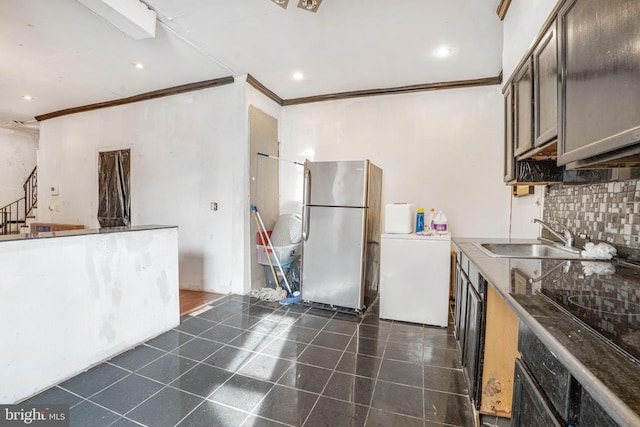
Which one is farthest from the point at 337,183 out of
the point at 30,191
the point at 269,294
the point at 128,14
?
the point at 30,191

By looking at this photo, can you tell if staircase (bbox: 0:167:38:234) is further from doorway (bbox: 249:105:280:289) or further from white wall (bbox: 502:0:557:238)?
white wall (bbox: 502:0:557:238)

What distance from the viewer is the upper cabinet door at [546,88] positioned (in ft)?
4.24

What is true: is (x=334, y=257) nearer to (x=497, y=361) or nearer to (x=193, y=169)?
(x=497, y=361)

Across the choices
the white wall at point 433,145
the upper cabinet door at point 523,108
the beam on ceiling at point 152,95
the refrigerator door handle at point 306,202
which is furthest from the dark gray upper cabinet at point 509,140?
the beam on ceiling at point 152,95

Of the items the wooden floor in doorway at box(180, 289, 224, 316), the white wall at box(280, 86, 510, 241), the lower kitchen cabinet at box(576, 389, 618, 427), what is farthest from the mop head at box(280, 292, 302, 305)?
the lower kitchen cabinet at box(576, 389, 618, 427)

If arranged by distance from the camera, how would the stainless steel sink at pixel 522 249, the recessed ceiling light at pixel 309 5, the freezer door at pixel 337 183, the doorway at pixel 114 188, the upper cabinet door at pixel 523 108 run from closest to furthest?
the upper cabinet door at pixel 523 108 < the stainless steel sink at pixel 522 249 < the recessed ceiling light at pixel 309 5 < the freezer door at pixel 337 183 < the doorway at pixel 114 188

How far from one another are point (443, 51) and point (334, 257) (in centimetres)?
233

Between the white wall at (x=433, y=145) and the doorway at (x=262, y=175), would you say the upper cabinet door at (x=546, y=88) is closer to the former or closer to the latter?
the white wall at (x=433, y=145)

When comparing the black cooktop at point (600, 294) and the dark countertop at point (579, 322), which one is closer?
the dark countertop at point (579, 322)

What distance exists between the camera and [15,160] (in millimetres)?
6055

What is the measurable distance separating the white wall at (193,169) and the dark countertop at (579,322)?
2828 millimetres

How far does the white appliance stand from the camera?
272 cm

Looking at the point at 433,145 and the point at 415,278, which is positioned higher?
the point at 433,145

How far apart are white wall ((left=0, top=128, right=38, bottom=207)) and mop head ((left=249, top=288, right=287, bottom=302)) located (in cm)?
639
